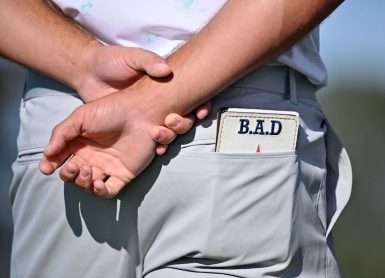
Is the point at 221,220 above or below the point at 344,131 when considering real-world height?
below

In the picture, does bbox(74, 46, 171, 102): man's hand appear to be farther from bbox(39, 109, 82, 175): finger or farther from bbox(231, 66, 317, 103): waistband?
bbox(231, 66, 317, 103): waistband

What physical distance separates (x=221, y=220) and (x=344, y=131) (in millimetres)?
8221

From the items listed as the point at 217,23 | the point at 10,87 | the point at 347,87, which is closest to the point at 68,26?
the point at 217,23

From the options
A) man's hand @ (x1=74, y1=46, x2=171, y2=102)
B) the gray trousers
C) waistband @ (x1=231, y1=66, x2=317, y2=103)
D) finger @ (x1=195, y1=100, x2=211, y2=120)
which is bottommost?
the gray trousers

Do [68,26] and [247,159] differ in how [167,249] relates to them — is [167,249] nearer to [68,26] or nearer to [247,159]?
[247,159]

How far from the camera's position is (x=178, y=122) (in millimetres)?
1781

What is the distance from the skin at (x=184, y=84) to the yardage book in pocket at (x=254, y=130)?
68 millimetres

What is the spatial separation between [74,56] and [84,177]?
0.29m

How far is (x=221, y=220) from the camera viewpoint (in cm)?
180

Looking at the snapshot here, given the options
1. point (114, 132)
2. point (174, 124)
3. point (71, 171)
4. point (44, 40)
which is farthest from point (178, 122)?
point (44, 40)

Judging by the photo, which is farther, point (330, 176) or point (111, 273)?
point (330, 176)

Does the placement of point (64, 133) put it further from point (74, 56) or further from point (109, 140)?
point (74, 56)

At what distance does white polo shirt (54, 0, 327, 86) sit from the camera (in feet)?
6.11

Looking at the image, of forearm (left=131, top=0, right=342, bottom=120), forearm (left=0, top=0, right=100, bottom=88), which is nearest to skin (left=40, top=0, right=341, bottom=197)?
forearm (left=131, top=0, right=342, bottom=120)
